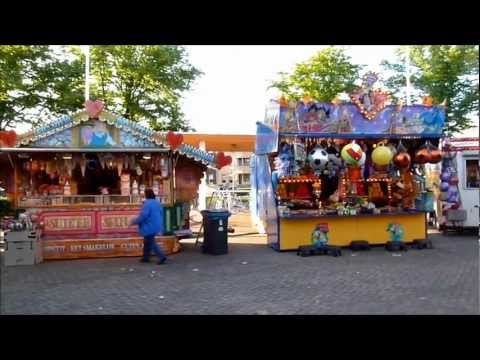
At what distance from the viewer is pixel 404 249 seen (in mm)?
11734

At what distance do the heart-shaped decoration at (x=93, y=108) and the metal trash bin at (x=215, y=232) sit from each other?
371 cm

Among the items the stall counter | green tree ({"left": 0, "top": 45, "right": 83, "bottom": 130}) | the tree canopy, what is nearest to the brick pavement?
the stall counter

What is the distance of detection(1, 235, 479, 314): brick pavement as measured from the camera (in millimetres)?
6504

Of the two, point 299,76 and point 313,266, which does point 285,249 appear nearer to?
point 313,266

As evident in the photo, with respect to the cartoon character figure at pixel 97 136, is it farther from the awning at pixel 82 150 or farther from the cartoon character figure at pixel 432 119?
the cartoon character figure at pixel 432 119

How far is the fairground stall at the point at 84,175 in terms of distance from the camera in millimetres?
10992

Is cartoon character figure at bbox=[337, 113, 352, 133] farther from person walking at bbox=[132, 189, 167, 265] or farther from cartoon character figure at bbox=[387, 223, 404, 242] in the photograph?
person walking at bbox=[132, 189, 167, 265]

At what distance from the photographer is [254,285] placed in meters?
7.89

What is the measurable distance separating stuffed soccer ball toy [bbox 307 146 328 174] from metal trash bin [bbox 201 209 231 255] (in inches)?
101

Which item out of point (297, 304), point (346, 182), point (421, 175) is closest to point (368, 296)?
point (297, 304)

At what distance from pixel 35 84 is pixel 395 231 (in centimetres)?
1494

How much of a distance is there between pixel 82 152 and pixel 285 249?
5799 mm

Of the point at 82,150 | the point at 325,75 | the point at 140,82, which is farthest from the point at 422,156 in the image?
the point at 140,82

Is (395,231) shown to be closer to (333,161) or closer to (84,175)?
(333,161)
